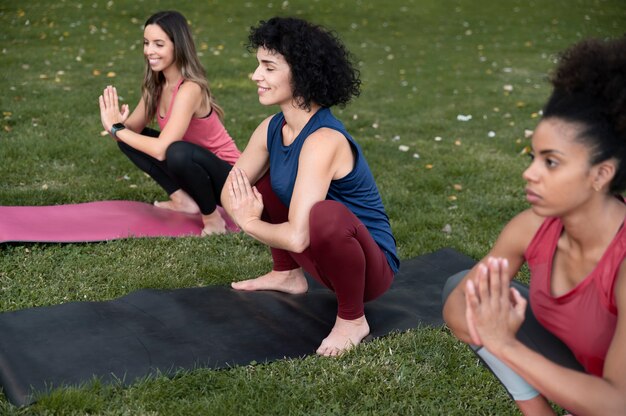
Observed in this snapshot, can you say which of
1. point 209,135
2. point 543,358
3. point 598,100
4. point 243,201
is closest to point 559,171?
point 598,100

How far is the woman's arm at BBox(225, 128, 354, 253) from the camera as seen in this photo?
3299mm

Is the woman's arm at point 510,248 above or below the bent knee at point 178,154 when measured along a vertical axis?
above

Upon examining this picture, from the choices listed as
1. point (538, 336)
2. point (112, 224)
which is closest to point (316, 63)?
point (538, 336)

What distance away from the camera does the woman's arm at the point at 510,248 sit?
2.38 meters

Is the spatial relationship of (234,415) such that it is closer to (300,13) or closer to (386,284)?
(386,284)

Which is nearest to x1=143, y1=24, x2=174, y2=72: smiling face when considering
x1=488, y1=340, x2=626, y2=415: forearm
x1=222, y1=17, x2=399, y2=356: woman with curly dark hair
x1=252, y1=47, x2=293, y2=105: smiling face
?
x1=222, y1=17, x2=399, y2=356: woman with curly dark hair

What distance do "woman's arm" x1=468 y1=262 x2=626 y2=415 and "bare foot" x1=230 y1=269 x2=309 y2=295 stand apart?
1908 millimetres

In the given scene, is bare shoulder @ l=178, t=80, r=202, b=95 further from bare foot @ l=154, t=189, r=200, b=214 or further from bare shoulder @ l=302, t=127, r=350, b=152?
bare shoulder @ l=302, t=127, r=350, b=152

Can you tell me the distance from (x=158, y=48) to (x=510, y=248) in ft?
9.54

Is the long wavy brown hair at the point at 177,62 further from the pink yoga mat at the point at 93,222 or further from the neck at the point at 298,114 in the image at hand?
the neck at the point at 298,114

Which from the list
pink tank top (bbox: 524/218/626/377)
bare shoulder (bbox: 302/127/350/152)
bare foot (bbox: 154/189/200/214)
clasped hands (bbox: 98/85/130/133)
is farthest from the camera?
bare foot (bbox: 154/189/200/214)

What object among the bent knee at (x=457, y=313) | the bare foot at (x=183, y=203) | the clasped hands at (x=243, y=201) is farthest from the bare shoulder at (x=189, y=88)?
the bent knee at (x=457, y=313)

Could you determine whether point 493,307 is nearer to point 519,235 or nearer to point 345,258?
point 519,235

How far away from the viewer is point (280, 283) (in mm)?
3955
